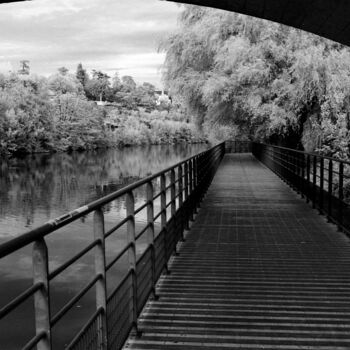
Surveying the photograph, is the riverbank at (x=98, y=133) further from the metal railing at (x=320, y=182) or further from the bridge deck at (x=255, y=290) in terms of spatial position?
the bridge deck at (x=255, y=290)

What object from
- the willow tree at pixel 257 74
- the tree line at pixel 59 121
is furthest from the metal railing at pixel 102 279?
the tree line at pixel 59 121

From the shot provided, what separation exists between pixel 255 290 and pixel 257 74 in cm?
1859

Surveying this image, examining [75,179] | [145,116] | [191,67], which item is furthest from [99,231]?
[145,116]

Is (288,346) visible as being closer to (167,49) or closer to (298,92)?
(298,92)

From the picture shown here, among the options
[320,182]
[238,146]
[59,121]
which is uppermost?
[59,121]

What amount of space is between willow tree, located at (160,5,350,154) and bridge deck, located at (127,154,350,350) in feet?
35.7

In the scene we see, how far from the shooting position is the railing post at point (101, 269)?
3.03m

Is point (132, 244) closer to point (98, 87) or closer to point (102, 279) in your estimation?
point (102, 279)

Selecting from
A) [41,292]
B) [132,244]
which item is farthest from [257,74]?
[41,292]

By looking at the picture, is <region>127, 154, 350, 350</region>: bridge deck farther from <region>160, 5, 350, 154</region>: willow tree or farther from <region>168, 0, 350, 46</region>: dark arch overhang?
<region>160, 5, 350, 154</region>: willow tree

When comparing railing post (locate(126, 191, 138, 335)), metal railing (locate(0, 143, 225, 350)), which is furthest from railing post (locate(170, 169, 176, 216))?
railing post (locate(126, 191, 138, 335))

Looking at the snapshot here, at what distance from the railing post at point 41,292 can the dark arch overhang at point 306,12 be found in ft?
22.6

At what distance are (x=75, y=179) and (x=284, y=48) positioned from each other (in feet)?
54.2

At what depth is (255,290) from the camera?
533 cm
